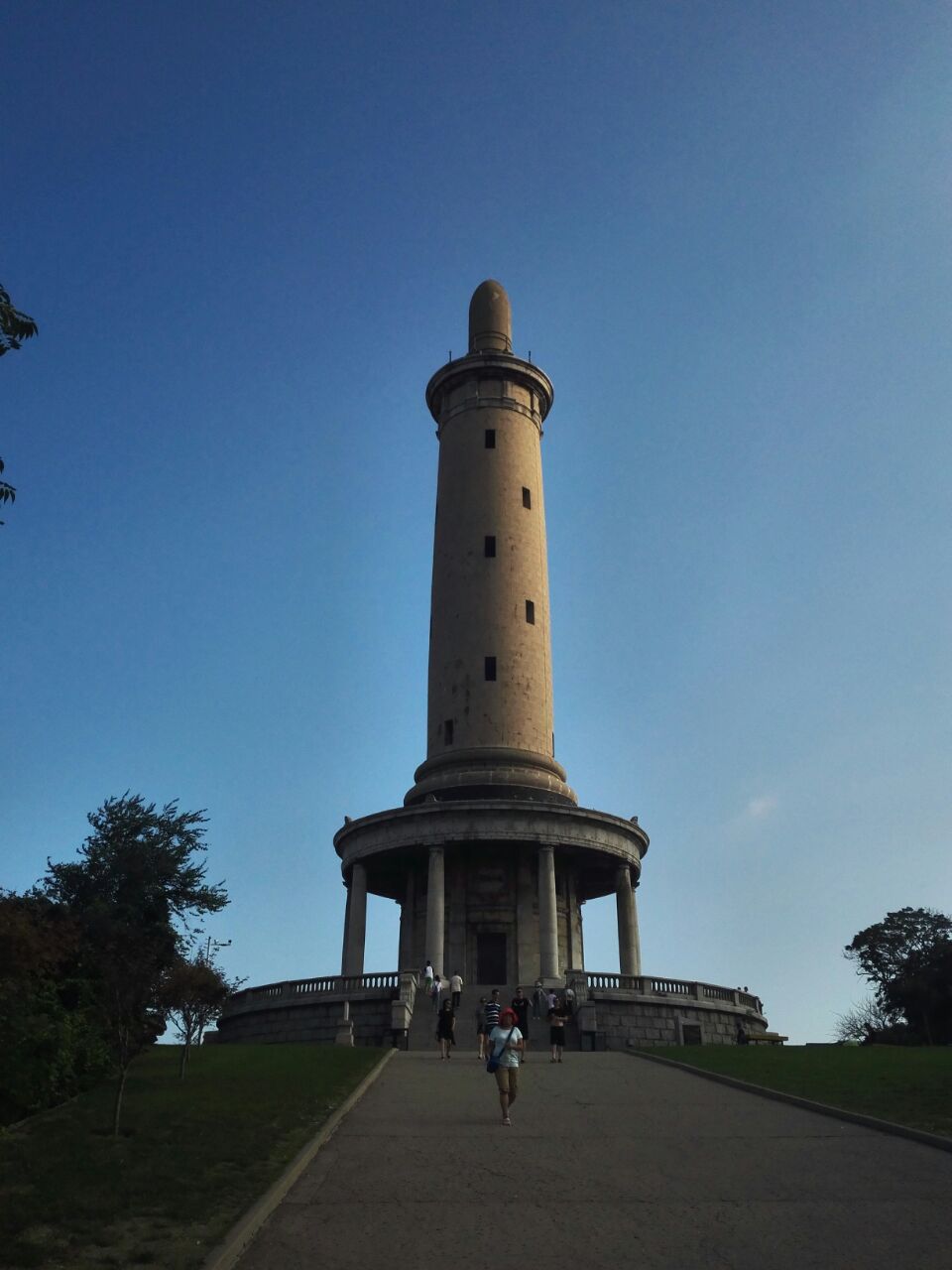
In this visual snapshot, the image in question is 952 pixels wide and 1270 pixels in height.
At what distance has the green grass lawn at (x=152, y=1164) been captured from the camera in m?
10.3

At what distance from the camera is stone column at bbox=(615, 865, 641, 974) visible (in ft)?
153

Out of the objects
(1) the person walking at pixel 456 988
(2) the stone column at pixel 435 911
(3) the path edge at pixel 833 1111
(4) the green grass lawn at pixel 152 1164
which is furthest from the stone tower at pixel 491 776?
(4) the green grass lawn at pixel 152 1164

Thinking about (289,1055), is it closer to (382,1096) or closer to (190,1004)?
(190,1004)

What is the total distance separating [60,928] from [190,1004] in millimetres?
3973

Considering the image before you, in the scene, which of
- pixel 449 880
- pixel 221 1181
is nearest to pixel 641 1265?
pixel 221 1181

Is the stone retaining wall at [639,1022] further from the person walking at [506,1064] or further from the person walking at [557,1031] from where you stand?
the person walking at [506,1064]

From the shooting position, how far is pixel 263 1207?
37.3ft

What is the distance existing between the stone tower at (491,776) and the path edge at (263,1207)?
26.3 meters

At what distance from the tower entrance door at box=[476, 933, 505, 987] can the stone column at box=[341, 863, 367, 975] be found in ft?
15.7

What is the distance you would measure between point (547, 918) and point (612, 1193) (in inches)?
1243

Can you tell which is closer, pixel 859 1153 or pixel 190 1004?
pixel 859 1153

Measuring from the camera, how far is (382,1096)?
2056cm

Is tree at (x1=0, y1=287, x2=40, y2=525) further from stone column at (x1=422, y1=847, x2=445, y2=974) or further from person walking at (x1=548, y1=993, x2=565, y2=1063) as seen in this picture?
stone column at (x1=422, y1=847, x2=445, y2=974)

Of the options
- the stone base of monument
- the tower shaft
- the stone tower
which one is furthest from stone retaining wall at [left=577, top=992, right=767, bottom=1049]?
the tower shaft
